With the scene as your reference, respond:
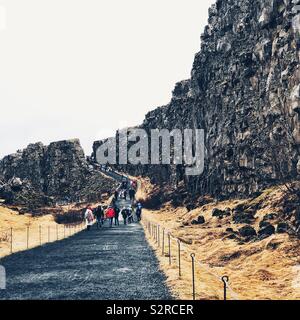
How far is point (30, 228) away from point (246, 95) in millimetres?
30103

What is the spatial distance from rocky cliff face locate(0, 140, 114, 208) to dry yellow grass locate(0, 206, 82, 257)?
45.0 m

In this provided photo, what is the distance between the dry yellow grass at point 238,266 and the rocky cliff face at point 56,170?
70.0 meters

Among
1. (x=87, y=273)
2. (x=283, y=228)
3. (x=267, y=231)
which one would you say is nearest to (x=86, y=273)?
(x=87, y=273)

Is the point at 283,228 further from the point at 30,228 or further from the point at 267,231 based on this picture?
the point at 30,228

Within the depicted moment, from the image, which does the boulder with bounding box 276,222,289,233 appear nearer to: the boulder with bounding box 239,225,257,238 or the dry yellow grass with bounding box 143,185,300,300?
the dry yellow grass with bounding box 143,185,300,300

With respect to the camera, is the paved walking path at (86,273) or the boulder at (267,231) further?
the boulder at (267,231)

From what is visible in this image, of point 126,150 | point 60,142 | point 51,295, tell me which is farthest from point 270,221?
point 126,150

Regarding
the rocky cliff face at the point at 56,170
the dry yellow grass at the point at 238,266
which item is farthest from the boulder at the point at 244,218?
the rocky cliff face at the point at 56,170

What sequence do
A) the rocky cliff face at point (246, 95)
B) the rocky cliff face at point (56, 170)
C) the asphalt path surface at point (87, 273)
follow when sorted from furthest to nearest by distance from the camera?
1. the rocky cliff face at point (56, 170)
2. the rocky cliff face at point (246, 95)
3. the asphalt path surface at point (87, 273)

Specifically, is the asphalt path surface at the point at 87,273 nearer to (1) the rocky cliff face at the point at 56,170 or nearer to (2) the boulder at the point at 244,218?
(2) the boulder at the point at 244,218

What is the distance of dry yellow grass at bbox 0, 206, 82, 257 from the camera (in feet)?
108

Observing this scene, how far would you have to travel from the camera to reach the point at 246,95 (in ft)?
178

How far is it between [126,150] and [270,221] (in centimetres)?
9671

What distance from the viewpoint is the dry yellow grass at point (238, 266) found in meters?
14.9
